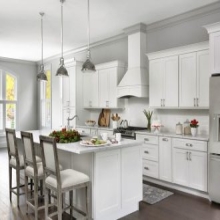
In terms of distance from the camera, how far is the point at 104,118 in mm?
6121

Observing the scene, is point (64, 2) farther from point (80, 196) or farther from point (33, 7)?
point (80, 196)

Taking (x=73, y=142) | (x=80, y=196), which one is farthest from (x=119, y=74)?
(x=80, y=196)

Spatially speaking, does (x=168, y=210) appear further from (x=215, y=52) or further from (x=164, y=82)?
(x=215, y=52)

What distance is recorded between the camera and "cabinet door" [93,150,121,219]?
9.07 feet

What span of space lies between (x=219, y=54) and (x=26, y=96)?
23.7 ft

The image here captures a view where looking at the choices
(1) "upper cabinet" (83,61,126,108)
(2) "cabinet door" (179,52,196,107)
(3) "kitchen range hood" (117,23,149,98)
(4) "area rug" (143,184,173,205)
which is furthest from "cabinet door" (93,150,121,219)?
(1) "upper cabinet" (83,61,126,108)

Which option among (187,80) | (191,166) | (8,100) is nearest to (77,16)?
(187,80)

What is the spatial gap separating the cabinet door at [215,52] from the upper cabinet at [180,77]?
1.05 ft

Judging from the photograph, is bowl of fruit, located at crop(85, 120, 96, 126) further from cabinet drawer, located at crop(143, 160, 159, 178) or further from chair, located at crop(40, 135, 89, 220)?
chair, located at crop(40, 135, 89, 220)

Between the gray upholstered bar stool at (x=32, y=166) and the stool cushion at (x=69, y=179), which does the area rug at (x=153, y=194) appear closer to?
the stool cushion at (x=69, y=179)

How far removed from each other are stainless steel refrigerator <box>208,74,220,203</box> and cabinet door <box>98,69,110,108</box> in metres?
2.81

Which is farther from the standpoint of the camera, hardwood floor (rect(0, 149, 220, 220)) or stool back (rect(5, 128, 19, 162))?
stool back (rect(5, 128, 19, 162))

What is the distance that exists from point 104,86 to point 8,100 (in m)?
4.40

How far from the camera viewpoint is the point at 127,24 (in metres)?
5.00
